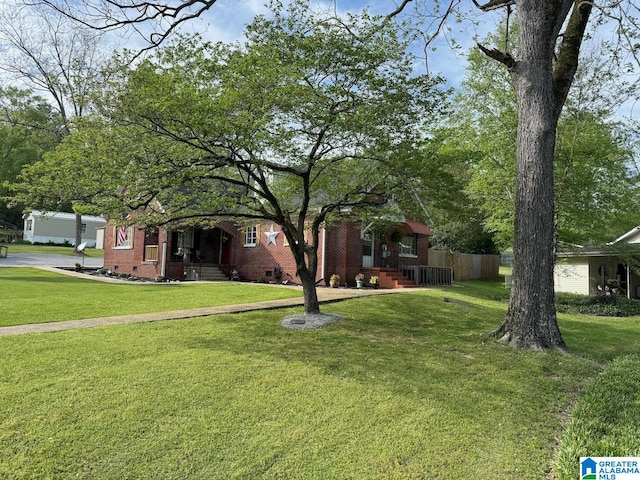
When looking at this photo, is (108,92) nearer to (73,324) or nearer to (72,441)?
(73,324)

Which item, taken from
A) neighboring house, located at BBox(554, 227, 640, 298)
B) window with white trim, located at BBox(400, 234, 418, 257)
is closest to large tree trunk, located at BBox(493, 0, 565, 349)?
window with white trim, located at BBox(400, 234, 418, 257)

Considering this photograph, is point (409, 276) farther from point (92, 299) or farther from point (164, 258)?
point (92, 299)

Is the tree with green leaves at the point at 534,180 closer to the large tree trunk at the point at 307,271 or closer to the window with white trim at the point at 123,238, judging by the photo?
the large tree trunk at the point at 307,271

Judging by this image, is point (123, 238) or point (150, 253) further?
point (123, 238)

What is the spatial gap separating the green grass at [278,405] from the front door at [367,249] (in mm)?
11698

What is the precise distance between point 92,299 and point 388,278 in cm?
1088

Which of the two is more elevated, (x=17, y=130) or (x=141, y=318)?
(x=17, y=130)

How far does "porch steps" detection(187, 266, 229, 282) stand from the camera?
20.7 metres

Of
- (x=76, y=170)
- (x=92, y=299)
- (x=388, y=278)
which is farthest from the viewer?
(x=388, y=278)

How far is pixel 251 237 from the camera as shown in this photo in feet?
71.4

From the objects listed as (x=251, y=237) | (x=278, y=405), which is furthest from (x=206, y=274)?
(x=278, y=405)

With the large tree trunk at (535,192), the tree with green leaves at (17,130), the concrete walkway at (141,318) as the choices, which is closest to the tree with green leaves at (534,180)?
the large tree trunk at (535,192)

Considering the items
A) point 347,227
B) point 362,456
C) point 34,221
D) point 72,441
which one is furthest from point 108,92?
point 34,221

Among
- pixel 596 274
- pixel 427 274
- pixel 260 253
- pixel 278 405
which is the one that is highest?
pixel 260 253
